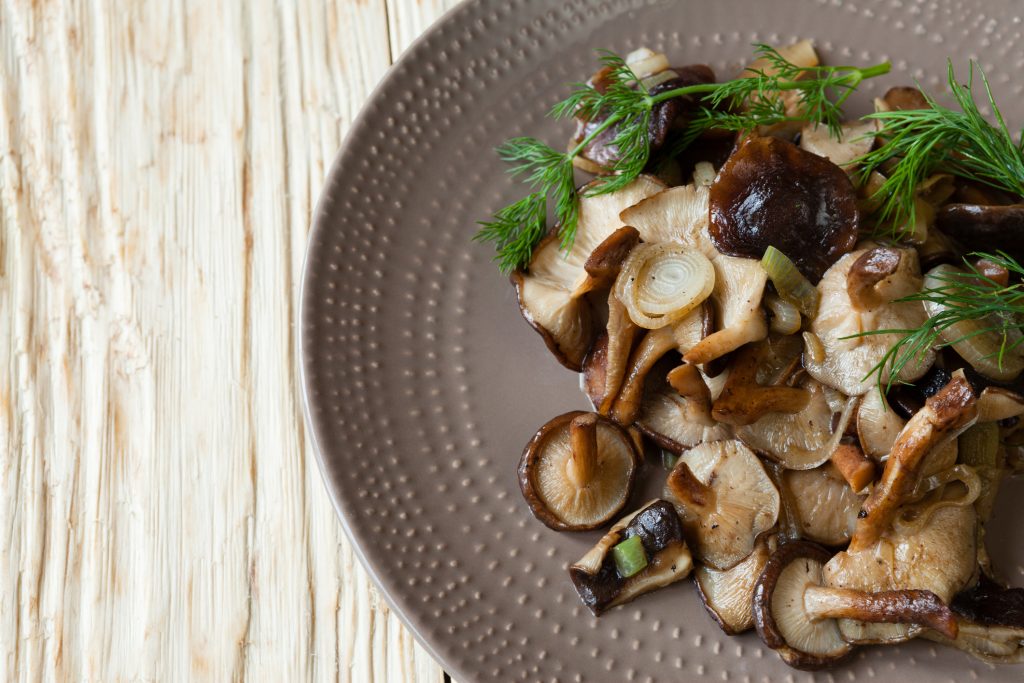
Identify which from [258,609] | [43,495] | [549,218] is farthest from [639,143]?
[43,495]

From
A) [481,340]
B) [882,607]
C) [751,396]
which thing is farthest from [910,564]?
[481,340]

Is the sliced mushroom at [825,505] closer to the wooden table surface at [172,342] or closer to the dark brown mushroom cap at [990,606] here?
the dark brown mushroom cap at [990,606]

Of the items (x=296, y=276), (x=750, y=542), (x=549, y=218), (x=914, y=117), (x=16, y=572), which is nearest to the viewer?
(x=750, y=542)

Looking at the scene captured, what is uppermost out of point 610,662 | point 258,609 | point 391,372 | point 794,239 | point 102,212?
point 102,212

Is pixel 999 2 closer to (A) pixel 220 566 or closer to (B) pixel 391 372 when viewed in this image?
(B) pixel 391 372

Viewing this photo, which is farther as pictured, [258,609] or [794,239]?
[258,609]

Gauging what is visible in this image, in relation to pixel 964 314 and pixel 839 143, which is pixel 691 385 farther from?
pixel 839 143

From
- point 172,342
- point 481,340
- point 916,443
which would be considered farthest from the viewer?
point 172,342

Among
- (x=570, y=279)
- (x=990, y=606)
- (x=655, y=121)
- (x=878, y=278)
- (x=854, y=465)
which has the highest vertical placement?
(x=655, y=121)
